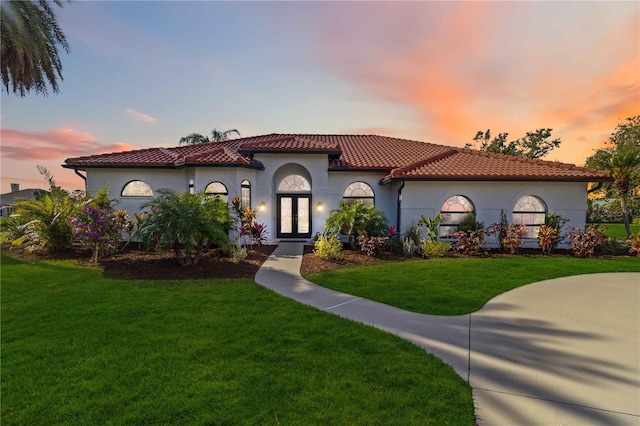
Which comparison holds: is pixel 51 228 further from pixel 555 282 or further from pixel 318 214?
pixel 555 282

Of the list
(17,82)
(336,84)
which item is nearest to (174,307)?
(336,84)

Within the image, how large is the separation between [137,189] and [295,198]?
818cm

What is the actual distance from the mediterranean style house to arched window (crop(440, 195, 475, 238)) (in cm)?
5

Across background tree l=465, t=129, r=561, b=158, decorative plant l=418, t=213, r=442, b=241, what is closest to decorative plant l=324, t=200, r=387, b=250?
decorative plant l=418, t=213, r=442, b=241

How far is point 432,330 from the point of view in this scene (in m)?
4.91

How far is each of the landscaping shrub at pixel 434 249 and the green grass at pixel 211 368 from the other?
25.0 ft

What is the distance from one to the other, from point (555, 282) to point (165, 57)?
614 inches

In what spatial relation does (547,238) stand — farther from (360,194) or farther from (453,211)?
(360,194)

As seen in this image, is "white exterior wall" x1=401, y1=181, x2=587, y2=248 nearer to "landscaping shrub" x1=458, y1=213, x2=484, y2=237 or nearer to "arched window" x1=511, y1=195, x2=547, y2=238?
"arched window" x1=511, y1=195, x2=547, y2=238

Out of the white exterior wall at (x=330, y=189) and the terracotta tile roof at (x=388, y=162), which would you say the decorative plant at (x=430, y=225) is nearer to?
the white exterior wall at (x=330, y=189)

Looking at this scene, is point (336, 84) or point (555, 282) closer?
point (555, 282)

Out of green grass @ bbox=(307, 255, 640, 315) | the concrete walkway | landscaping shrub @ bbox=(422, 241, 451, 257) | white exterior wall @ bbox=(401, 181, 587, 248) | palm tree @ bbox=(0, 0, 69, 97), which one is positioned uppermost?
palm tree @ bbox=(0, 0, 69, 97)

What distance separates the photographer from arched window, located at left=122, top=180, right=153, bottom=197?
14.6m

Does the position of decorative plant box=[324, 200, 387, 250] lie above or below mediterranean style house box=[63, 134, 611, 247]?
below
